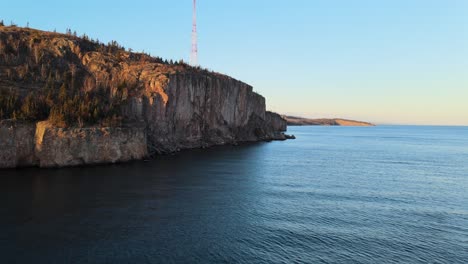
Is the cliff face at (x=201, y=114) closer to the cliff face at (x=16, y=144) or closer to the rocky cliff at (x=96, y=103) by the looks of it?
the rocky cliff at (x=96, y=103)

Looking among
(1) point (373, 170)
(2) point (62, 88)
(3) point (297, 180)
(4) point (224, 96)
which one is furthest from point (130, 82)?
(1) point (373, 170)

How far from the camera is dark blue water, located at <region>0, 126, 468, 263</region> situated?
70.9ft

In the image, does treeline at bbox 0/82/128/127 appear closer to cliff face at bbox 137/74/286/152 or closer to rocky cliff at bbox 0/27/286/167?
rocky cliff at bbox 0/27/286/167

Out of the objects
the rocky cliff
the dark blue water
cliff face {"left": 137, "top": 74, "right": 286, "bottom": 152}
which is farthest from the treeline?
cliff face {"left": 137, "top": 74, "right": 286, "bottom": 152}

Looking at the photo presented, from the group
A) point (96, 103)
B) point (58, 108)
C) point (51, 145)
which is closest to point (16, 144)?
point (51, 145)

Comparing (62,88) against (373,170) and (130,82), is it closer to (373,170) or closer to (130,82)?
(130,82)

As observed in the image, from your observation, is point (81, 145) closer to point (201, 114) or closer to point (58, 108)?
point (58, 108)

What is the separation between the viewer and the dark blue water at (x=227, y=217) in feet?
70.9

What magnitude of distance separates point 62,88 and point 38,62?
14.0 m

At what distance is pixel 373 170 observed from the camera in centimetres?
5791

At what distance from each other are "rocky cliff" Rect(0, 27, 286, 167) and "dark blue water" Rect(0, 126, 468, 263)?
6363 millimetres

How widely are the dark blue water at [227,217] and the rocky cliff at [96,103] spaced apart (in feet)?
20.9

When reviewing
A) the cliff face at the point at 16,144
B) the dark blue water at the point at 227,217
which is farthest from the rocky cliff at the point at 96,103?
the dark blue water at the point at 227,217

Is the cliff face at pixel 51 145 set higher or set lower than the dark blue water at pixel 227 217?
higher
